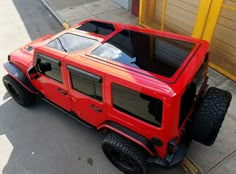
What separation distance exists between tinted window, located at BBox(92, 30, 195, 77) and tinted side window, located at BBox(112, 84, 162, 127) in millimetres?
334

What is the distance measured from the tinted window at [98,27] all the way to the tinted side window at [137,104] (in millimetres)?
1161

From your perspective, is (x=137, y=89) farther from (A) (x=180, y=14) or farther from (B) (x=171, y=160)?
(A) (x=180, y=14)

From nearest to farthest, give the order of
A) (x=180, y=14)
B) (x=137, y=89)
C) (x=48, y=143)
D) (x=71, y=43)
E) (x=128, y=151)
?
1. (x=137, y=89)
2. (x=128, y=151)
3. (x=71, y=43)
4. (x=48, y=143)
5. (x=180, y=14)

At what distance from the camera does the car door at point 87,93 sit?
2.85 metres

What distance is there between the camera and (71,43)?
129 inches

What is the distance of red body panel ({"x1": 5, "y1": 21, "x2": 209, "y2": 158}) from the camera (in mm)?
2332

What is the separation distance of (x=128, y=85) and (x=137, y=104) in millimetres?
283

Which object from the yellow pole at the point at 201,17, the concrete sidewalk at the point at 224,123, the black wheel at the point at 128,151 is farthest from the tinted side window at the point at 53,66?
the yellow pole at the point at 201,17

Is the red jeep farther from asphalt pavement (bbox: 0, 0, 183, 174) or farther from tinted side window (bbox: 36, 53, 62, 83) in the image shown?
asphalt pavement (bbox: 0, 0, 183, 174)

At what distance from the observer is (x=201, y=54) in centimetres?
272

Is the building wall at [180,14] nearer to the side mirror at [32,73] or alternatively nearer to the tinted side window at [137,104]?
the tinted side window at [137,104]

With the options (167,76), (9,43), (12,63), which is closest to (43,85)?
(12,63)

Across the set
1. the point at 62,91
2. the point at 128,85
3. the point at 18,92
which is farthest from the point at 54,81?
the point at 128,85

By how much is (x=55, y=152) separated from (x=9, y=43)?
15.1ft
